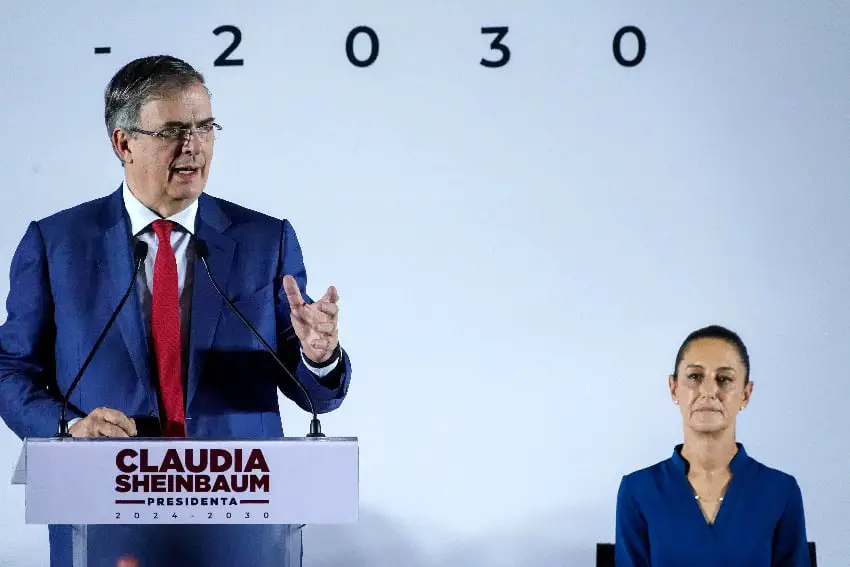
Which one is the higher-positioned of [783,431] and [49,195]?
[49,195]

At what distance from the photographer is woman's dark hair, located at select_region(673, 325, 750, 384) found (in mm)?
2732

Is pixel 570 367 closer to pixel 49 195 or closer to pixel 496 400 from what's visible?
pixel 496 400

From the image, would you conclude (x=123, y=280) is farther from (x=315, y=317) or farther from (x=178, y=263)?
(x=315, y=317)

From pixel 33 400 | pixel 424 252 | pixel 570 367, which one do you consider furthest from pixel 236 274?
pixel 570 367

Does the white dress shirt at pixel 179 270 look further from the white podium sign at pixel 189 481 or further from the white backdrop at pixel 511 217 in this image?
the white backdrop at pixel 511 217

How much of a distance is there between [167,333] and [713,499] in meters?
1.28

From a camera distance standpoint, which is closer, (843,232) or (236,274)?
(236,274)

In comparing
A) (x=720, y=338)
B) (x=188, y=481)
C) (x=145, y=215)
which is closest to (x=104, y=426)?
(x=188, y=481)

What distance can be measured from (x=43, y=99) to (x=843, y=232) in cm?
217

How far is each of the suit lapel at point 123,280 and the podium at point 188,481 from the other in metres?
0.51

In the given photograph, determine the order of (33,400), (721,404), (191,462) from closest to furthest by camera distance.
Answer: (191,462) → (33,400) → (721,404)

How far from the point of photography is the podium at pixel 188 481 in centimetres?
167

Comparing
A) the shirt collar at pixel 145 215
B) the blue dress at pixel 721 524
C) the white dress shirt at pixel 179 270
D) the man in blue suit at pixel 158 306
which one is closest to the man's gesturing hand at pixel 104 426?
the man in blue suit at pixel 158 306

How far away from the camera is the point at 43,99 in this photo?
3.08 m
